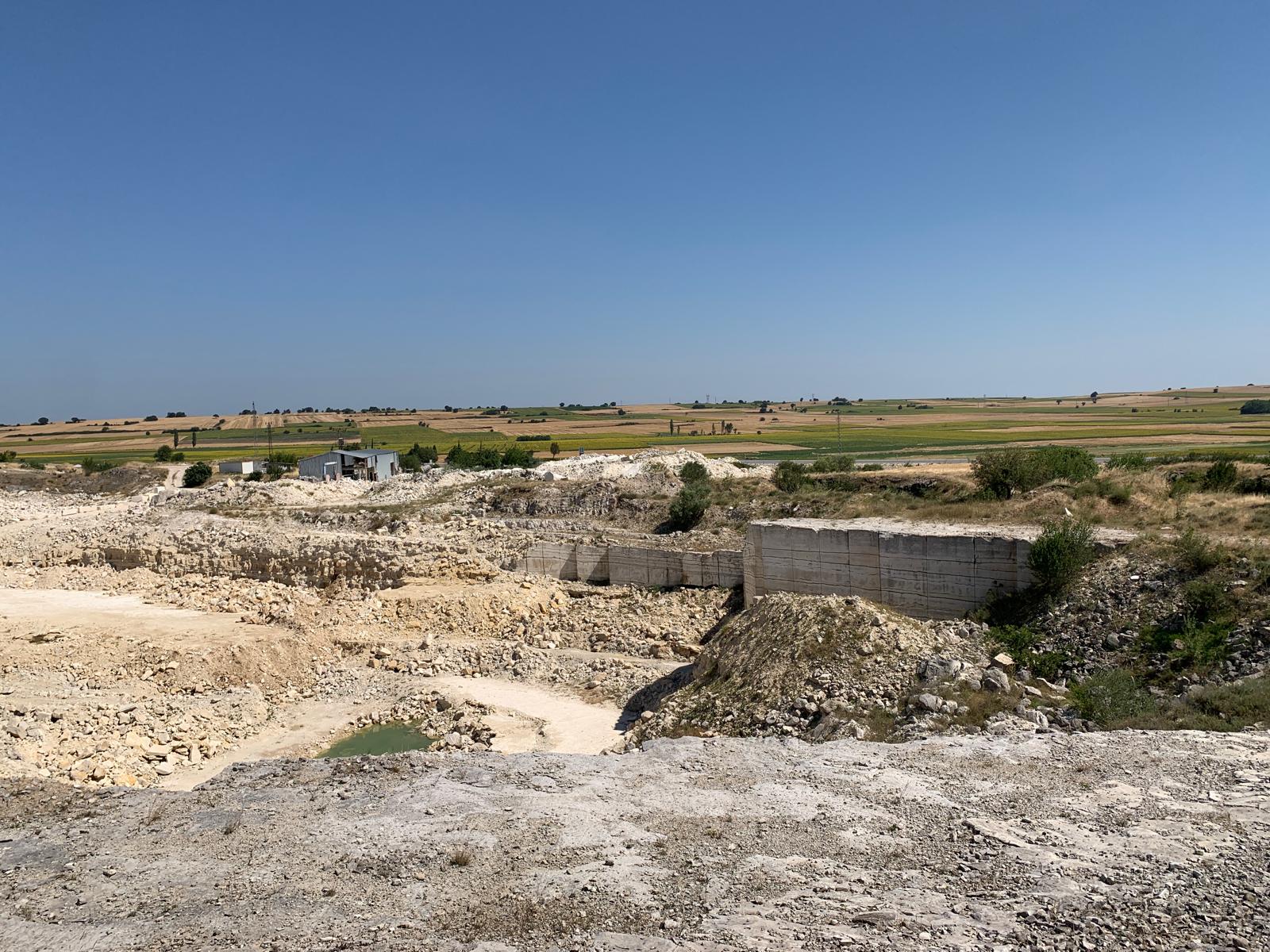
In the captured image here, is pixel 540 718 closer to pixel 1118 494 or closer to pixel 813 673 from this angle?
pixel 813 673

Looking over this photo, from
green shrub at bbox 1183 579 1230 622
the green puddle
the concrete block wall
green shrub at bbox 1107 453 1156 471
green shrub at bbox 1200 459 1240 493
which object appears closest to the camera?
green shrub at bbox 1183 579 1230 622

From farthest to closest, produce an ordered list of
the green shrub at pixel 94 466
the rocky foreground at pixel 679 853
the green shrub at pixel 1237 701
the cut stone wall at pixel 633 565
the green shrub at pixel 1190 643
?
the green shrub at pixel 94 466, the cut stone wall at pixel 633 565, the green shrub at pixel 1190 643, the green shrub at pixel 1237 701, the rocky foreground at pixel 679 853

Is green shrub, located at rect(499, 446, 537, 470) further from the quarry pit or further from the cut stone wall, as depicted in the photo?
the quarry pit

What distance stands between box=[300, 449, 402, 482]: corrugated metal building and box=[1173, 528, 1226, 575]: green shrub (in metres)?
39.6

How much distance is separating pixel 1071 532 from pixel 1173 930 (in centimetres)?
1122

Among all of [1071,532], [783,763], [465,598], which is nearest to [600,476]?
[465,598]

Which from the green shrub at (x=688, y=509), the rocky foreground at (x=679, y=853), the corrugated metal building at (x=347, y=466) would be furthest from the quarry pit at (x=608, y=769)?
the corrugated metal building at (x=347, y=466)

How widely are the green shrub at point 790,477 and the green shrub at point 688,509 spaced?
3.50 meters

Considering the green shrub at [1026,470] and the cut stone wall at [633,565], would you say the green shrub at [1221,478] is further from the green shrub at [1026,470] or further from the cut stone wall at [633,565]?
the cut stone wall at [633,565]

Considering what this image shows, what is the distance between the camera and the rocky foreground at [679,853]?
6.02 meters

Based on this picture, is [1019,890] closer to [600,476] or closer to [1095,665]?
[1095,665]

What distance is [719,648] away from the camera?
1630cm

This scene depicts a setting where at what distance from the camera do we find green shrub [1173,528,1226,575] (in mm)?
13844

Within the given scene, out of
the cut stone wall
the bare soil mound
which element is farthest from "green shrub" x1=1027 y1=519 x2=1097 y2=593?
the cut stone wall
